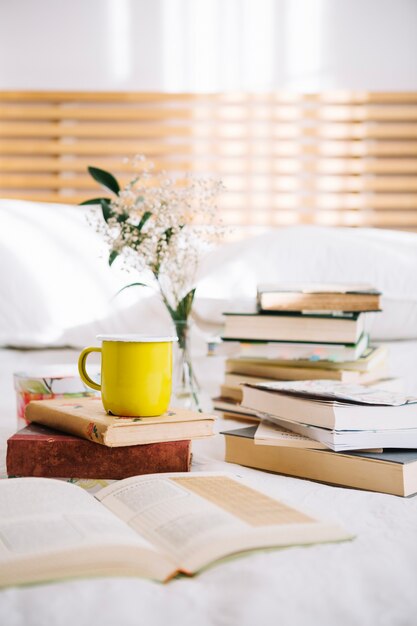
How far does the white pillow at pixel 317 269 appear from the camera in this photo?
162cm

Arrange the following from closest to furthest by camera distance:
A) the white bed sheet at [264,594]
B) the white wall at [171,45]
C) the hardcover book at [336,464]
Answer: the white bed sheet at [264,594] < the hardcover book at [336,464] < the white wall at [171,45]

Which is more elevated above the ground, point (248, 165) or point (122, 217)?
point (248, 165)

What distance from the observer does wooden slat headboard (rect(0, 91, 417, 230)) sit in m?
2.74

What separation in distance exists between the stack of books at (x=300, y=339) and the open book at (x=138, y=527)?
0.50 meters

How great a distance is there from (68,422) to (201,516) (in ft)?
0.97

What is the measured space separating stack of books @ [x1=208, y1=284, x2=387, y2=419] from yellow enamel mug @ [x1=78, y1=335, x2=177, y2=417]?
13.2 inches

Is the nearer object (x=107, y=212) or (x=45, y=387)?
(x=45, y=387)

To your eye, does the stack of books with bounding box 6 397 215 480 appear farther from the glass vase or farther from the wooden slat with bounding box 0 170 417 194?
the wooden slat with bounding box 0 170 417 194

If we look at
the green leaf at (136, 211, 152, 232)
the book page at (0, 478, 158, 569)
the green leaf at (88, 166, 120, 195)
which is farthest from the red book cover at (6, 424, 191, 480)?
the green leaf at (88, 166, 120, 195)

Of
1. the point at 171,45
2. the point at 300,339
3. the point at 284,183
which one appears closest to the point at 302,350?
the point at 300,339

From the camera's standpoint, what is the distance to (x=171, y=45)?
2842 mm

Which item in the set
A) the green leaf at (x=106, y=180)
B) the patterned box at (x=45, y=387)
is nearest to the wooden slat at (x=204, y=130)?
the green leaf at (x=106, y=180)

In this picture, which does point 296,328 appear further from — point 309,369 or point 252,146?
point 252,146

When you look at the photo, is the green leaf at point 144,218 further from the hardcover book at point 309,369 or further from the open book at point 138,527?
the open book at point 138,527
